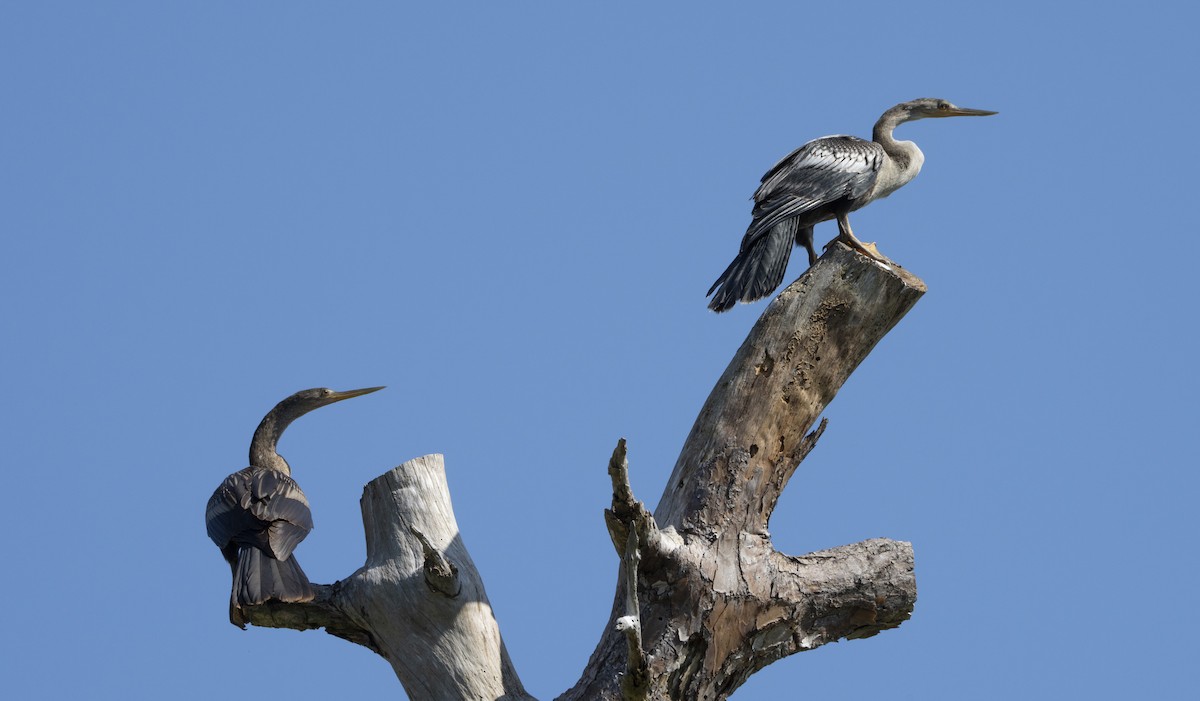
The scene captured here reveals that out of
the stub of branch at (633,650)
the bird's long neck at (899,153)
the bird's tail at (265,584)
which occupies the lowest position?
the stub of branch at (633,650)

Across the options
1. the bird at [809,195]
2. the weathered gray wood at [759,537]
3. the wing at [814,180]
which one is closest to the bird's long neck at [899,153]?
the bird at [809,195]

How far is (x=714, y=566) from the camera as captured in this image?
5223 millimetres

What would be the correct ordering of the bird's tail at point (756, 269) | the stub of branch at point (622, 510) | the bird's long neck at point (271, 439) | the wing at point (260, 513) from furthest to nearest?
the bird's long neck at point (271, 439) < the bird's tail at point (756, 269) < the wing at point (260, 513) < the stub of branch at point (622, 510)

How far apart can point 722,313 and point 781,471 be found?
1.40 metres

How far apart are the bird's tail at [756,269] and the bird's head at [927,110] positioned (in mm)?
1728

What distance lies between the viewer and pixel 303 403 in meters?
8.48

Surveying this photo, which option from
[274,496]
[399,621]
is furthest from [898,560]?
[274,496]

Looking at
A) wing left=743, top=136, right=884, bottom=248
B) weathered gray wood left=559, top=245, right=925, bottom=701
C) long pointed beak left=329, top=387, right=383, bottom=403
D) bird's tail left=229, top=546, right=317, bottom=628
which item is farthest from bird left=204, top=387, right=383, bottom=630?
wing left=743, top=136, right=884, bottom=248

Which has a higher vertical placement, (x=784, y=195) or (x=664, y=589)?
(x=784, y=195)

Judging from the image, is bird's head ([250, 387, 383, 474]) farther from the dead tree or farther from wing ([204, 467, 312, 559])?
A: the dead tree

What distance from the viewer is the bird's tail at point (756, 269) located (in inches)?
266

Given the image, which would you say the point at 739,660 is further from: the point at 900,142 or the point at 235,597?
the point at 900,142

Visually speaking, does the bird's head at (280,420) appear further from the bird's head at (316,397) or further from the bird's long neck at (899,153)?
the bird's long neck at (899,153)

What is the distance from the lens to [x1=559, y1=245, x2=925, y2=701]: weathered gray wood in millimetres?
5148
